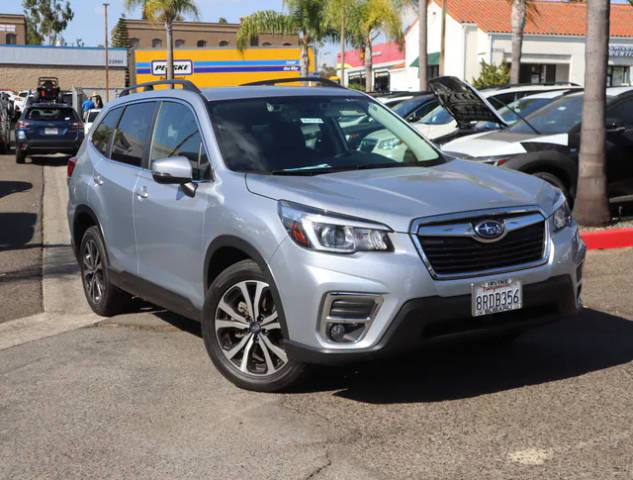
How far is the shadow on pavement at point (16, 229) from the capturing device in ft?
35.4

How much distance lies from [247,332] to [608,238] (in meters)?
5.66

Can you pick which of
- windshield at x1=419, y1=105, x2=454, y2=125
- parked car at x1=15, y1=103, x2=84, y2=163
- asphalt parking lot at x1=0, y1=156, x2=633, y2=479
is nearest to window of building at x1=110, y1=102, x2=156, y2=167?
asphalt parking lot at x1=0, y1=156, x2=633, y2=479

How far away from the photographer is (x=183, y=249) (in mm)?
5438

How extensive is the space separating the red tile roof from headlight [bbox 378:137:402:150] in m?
41.8

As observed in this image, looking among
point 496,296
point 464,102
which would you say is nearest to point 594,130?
point 464,102

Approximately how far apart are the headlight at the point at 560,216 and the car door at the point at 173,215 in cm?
202

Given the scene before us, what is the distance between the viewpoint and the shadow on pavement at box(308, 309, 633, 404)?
4.91 m

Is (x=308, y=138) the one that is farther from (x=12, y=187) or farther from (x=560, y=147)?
(x=12, y=187)

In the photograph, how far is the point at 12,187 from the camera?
17.5 meters

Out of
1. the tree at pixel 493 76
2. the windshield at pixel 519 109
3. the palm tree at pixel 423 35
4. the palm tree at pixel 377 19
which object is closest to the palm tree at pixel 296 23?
the palm tree at pixel 377 19

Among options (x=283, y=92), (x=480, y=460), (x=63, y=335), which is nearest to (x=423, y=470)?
(x=480, y=460)

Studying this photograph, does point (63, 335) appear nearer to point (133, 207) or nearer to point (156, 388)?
point (133, 207)

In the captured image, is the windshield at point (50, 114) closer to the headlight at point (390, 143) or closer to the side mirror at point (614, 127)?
the side mirror at point (614, 127)

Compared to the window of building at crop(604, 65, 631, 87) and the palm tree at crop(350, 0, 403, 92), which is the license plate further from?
the window of building at crop(604, 65, 631, 87)
